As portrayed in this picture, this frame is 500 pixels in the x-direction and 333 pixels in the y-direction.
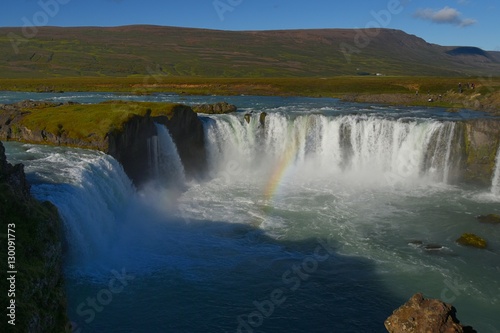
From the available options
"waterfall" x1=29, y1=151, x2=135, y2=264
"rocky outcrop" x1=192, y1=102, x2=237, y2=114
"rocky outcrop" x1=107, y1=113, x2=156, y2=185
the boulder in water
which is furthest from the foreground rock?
"rocky outcrop" x1=192, y1=102, x2=237, y2=114

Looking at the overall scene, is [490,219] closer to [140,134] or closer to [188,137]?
[140,134]

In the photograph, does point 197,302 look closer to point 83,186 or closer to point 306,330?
point 306,330

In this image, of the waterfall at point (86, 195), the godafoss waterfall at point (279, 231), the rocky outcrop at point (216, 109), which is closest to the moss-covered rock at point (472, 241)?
the godafoss waterfall at point (279, 231)

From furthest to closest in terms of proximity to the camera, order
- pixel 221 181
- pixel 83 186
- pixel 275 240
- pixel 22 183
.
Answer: pixel 221 181 → pixel 275 240 → pixel 83 186 → pixel 22 183

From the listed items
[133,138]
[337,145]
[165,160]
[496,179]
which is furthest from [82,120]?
[496,179]

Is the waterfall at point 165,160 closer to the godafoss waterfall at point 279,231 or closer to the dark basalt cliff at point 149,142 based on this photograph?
the godafoss waterfall at point 279,231

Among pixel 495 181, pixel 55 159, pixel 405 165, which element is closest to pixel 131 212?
pixel 55 159
